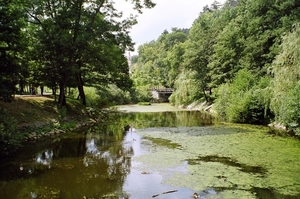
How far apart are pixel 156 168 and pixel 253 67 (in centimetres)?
2025

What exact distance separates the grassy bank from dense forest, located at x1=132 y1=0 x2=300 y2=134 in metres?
11.7

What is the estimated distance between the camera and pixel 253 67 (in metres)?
26.8

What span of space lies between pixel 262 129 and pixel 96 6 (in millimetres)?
13512

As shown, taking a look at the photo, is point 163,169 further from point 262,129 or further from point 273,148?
point 262,129

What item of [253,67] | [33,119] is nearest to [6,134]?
[33,119]

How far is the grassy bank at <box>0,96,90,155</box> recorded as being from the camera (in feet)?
34.3

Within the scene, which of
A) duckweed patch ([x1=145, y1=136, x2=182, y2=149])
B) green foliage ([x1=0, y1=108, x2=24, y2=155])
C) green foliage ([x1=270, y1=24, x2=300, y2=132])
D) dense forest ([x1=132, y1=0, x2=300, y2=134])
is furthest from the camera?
dense forest ([x1=132, y1=0, x2=300, y2=134])

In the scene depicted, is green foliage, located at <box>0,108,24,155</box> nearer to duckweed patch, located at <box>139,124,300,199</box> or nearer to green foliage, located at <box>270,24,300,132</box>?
duckweed patch, located at <box>139,124,300,199</box>

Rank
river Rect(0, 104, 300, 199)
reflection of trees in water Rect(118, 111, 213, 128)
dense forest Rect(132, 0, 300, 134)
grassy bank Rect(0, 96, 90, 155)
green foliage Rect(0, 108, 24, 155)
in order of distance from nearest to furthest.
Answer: river Rect(0, 104, 300, 199) < green foliage Rect(0, 108, 24, 155) < grassy bank Rect(0, 96, 90, 155) < dense forest Rect(132, 0, 300, 134) < reflection of trees in water Rect(118, 111, 213, 128)

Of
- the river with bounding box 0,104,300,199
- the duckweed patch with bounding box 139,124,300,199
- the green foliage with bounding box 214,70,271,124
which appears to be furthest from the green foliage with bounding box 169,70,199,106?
the river with bounding box 0,104,300,199

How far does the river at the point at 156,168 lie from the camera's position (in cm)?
732

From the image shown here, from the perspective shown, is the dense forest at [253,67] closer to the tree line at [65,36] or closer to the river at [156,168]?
the river at [156,168]

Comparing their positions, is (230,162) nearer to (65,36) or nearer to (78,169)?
(78,169)

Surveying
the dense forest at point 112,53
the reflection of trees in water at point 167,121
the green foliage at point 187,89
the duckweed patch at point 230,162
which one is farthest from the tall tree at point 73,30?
the green foliage at point 187,89
